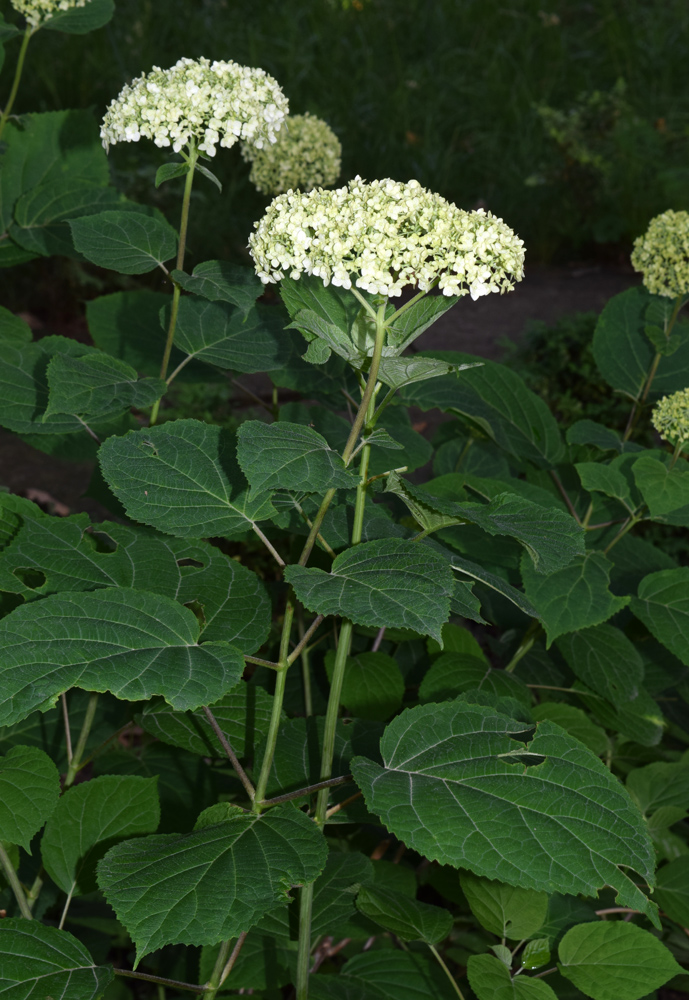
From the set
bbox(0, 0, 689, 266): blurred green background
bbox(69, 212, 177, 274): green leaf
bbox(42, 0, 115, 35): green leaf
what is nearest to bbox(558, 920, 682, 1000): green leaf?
bbox(69, 212, 177, 274): green leaf

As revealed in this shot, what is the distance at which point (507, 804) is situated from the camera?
3.42 ft

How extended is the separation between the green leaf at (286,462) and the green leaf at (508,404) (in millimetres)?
807

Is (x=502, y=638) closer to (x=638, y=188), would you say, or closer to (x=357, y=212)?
(x=357, y=212)

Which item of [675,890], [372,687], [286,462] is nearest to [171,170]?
[286,462]

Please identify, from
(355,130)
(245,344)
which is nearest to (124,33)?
(355,130)

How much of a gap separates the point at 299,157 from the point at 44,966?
205cm

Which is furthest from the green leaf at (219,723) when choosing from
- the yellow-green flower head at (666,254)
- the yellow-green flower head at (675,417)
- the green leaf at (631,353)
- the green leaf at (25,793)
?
the yellow-green flower head at (666,254)

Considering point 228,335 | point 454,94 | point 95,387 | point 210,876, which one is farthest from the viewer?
point 454,94

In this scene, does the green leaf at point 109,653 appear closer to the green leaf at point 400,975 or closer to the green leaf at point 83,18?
the green leaf at point 400,975

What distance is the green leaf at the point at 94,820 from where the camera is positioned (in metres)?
1.36

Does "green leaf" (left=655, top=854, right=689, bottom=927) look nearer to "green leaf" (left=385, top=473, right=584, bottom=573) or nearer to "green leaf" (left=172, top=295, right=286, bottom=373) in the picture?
"green leaf" (left=385, top=473, right=584, bottom=573)

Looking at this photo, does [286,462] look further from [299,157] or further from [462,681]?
[299,157]

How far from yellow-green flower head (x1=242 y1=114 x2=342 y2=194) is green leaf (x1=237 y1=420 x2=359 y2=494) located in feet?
4.76

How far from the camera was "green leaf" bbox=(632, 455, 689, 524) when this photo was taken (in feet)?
5.29
